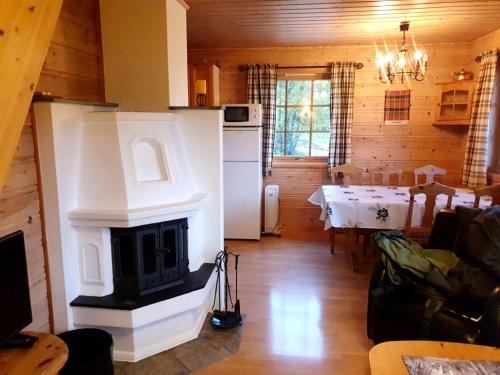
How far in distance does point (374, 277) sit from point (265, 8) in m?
2.36

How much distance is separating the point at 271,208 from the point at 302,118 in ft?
4.11

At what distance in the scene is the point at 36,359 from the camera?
148 centimetres

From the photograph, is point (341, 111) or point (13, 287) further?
point (341, 111)

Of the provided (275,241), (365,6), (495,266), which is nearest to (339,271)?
(275,241)

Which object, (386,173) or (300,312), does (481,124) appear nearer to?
(386,173)

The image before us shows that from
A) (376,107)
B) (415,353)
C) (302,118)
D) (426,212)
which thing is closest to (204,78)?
(302,118)

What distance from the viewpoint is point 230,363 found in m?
2.23

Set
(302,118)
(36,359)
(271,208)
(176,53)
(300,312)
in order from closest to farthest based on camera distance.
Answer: (36,359), (176,53), (300,312), (271,208), (302,118)

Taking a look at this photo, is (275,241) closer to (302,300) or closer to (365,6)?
(302,300)

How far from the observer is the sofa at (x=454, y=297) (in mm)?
1943

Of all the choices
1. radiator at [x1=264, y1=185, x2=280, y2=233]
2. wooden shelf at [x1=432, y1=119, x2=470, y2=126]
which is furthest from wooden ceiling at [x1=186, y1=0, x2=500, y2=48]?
radiator at [x1=264, y1=185, x2=280, y2=233]

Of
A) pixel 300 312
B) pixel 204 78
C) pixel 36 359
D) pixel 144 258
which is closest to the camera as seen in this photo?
pixel 36 359

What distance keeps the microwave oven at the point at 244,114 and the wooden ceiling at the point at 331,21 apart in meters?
0.75

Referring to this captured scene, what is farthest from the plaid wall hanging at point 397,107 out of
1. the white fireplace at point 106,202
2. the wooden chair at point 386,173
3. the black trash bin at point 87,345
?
the black trash bin at point 87,345
